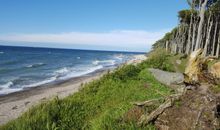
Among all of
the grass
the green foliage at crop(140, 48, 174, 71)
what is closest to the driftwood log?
the grass

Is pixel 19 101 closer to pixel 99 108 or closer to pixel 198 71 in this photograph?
pixel 99 108

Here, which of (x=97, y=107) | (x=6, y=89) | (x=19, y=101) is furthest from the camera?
(x=6, y=89)

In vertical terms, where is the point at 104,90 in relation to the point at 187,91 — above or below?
below

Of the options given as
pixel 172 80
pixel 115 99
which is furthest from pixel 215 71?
pixel 172 80

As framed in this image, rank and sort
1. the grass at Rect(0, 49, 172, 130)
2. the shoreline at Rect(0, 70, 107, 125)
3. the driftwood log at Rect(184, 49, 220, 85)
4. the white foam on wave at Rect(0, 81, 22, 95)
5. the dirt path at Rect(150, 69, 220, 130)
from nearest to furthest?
the dirt path at Rect(150, 69, 220, 130) < the grass at Rect(0, 49, 172, 130) < the driftwood log at Rect(184, 49, 220, 85) < the shoreline at Rect(0, 70, 107, 125) < the white foam on wave at Rect(0, 81, 22, 95)

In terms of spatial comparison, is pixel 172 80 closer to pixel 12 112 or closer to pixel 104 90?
pixel 104 90

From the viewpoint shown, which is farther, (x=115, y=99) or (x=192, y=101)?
(x=115, y=99)

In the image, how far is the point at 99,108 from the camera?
12.5 metres

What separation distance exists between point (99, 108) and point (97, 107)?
150mm

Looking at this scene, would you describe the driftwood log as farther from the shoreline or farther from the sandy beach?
the sandy beach

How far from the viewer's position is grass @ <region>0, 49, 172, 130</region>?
945 centimetres

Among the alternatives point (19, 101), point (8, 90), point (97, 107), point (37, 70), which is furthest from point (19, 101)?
point (37, 70)

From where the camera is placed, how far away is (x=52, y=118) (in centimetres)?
1066

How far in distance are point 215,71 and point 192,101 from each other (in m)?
2.98
